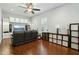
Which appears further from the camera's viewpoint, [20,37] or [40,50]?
[20,37]

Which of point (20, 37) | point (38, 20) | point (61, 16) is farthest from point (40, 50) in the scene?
point (20, 37)

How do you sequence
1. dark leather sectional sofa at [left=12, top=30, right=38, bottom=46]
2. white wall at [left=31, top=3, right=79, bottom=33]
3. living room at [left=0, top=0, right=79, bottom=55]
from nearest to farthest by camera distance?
white wall at [left=31, top=3, right=79, bottom=33] < living room at [left=0, top=0, right=79, bottom=55] < dark leather sectional sofa at [left=12, top=30, right=38, bottom=46]

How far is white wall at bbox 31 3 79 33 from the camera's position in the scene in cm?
244

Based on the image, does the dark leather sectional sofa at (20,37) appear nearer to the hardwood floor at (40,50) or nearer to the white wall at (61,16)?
the hardwood floor at (40,50)

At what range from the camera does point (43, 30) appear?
118 inches

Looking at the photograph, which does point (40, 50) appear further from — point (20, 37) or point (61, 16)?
point (20, 37)

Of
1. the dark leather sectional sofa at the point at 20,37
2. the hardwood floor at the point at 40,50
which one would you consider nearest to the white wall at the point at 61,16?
the hardwood floor at the point at 40,50

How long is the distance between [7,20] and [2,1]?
0.80 m

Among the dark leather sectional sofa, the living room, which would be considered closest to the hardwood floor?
the living room

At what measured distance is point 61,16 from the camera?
3.04 m

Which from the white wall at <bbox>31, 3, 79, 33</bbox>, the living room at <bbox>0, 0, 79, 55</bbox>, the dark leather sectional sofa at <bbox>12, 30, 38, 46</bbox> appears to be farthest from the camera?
the dark leather sectional sofa at <bbox>12, 30, 38, 46</bbox>

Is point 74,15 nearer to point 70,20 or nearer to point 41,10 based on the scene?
point 70,20

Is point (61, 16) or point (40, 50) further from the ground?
point (61, 16)

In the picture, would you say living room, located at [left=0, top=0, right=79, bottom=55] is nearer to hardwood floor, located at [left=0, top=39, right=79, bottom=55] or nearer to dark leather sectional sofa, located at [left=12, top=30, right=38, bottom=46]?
hardwood floor, located at [left=0, top=39, right=79, bottom=55]
